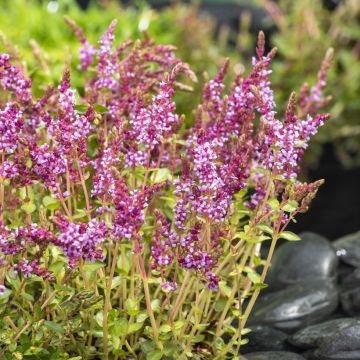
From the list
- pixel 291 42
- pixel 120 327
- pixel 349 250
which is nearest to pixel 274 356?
pixel 120 327

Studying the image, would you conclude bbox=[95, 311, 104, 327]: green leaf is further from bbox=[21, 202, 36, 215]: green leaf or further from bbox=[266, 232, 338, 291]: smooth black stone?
bbox=[266, 232, 338, 291]: smooth black stone

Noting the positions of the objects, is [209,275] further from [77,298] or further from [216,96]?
[216,96]

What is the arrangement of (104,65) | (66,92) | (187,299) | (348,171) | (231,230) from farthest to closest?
(348,171) → (187,299) → (104,65) → (231,230) → (66,92)

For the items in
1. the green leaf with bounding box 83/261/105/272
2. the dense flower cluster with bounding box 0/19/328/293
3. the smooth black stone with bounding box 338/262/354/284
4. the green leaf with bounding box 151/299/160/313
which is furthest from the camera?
the smooth black stone with bounding box 338/262/354/284

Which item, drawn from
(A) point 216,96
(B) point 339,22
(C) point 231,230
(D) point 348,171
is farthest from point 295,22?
(C) point 231,230

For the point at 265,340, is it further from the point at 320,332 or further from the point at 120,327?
the point at 120,327

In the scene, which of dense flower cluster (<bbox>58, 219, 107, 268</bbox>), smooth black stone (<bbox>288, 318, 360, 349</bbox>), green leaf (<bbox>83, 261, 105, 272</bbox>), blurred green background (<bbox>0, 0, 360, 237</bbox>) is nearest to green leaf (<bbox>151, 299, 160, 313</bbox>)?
green leaf (<bbox>83, 261, 105, 272</bbox>)

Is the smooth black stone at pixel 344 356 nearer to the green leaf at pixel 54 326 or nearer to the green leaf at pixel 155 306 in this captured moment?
the green leaf at pixel 155 306
